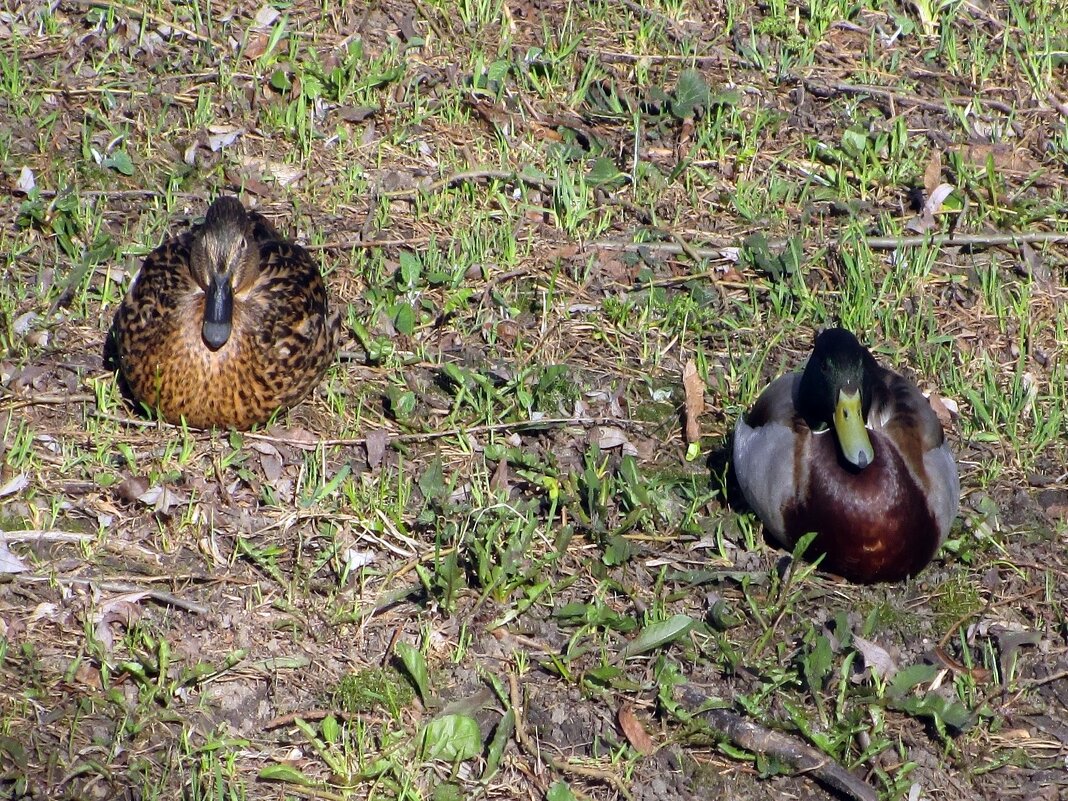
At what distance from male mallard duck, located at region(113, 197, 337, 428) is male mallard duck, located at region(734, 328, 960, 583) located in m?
1.50

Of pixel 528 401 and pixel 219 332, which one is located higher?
pixel 219 332

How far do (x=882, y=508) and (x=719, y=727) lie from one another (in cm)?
80

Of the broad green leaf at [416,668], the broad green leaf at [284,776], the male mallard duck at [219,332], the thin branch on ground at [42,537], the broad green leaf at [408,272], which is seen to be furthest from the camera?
the broad green leaf at [408,272]

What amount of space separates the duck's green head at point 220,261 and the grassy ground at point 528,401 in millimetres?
428

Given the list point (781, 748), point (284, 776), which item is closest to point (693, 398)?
point (781, 748)

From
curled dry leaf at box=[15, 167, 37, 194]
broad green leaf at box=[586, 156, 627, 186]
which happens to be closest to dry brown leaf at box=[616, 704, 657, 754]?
broad green leaf at box=[586, 156, 627, 186]

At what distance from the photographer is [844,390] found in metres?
3.82

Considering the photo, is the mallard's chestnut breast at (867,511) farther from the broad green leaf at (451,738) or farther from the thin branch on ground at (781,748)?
the broad green leaf at (451,738)

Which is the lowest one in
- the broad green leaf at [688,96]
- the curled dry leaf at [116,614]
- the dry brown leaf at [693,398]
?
the curled dry leaf at [116,614]

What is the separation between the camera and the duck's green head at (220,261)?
416cm

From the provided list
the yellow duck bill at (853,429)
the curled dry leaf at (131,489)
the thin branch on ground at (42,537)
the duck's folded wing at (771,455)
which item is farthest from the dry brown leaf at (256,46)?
the yellow duck bill at (853,429)

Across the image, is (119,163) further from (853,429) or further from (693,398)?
(853,429)

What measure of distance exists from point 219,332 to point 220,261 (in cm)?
23

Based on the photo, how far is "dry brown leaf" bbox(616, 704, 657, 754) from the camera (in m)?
3.59
